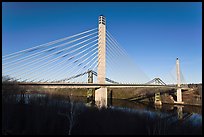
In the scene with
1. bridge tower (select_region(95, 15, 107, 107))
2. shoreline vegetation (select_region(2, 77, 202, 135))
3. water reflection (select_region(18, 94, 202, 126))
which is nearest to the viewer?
shoreline vegetation (select_region(2, 77, 202, 135))

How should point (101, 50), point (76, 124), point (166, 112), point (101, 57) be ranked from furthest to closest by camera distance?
point (166, 112), point (101, 50), point (101, 57), point (76, 124)

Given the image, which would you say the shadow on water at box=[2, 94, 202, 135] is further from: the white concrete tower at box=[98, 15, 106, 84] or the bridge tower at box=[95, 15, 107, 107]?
the white concrete tower at box=[98, 15, 106, 84]

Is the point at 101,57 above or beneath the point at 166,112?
above

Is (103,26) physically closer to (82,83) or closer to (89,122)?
(82,83)

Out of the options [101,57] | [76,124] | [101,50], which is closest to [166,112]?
[101,57]

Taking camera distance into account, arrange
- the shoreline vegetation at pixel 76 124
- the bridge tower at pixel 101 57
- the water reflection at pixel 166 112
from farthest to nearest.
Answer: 1. the bridge tower at pixel 101 57
2. the water reflection at pixel 166 112
3. the shoreline vegetation at pixel 76 124

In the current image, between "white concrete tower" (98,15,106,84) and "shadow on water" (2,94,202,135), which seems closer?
"shadow on water" (2,94,202,135)

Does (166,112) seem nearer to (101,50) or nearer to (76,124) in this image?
(101,50)

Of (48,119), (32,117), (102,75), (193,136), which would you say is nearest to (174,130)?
(193,136)

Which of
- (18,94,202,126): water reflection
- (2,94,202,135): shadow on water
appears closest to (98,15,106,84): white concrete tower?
(18,94,202,126): water reflection

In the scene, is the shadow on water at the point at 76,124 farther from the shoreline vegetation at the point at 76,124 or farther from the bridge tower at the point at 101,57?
the bridge tower at the point at 101,57

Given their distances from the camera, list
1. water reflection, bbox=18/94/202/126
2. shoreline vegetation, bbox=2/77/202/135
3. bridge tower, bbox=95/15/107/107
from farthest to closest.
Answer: bridge tower, bbox=95/15/107/107, water reflection, bbox=18/94/202/126, shoreline vegetation, bbox=2/77/202/135

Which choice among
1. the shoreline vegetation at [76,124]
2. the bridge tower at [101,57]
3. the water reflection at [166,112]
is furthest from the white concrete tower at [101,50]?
the shoreline vegetation at [76,124]

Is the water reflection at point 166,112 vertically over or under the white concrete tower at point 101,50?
under
